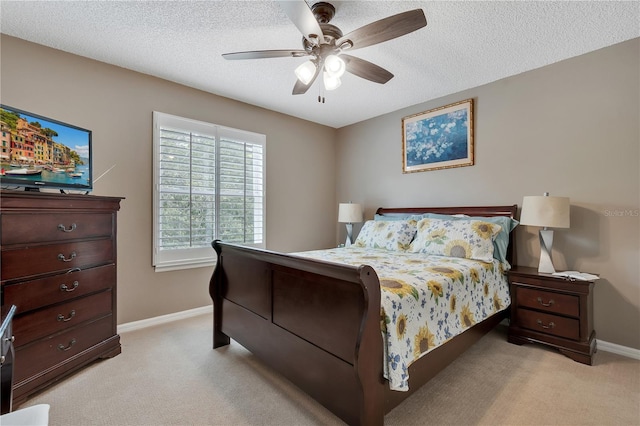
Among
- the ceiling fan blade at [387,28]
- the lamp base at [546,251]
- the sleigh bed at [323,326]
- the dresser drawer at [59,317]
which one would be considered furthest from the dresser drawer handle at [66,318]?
the lamp base at [546,251]

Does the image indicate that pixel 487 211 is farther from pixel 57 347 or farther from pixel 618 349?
pixel 57 347

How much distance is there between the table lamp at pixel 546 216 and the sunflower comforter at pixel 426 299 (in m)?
0.37

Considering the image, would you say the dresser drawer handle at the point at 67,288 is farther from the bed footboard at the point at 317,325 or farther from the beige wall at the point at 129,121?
the bed footboard at the point at 317,325

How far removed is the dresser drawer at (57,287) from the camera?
177 cm

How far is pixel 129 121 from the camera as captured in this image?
2941 millimetres

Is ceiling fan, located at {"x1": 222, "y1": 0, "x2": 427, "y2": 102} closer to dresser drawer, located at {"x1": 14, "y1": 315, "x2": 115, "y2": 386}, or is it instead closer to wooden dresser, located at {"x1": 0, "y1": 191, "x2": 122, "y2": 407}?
wooden dresser, located at {"x1": 0, "y1": 191, "x2": 122, "y2": 407}

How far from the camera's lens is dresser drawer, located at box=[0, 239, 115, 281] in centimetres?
175

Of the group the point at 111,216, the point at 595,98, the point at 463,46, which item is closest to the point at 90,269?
the point at 111,216

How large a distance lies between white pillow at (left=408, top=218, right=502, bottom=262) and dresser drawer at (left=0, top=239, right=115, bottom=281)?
9.23ft

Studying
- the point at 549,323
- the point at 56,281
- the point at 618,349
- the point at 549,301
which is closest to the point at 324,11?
the point at 56,281

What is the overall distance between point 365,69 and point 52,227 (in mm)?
2457

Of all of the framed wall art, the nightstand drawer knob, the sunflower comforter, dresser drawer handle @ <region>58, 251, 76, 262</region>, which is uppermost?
the framed wall art

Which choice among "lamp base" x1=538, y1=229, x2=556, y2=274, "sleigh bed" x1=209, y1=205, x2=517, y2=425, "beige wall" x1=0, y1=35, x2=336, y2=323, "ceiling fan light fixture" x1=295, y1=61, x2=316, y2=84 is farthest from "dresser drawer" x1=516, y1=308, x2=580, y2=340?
"beige wall" x1=0, y1=35, x2=336, y2=323

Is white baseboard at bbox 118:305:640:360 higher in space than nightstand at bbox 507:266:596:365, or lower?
lower
